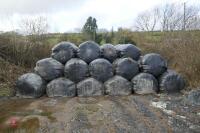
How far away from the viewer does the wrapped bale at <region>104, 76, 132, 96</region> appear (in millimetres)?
6926

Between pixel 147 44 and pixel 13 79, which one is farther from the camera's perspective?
pixel 147 44

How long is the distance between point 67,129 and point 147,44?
6756 mm

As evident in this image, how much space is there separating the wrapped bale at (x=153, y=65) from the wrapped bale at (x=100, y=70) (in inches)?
33.4

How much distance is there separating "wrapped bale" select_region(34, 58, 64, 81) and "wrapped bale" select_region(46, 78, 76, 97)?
17 cm

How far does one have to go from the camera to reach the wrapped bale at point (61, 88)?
6.87 meters

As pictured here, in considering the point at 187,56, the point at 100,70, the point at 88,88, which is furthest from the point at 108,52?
the point at 187,56

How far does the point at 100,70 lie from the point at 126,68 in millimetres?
617

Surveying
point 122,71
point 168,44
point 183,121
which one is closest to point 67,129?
point 183,121

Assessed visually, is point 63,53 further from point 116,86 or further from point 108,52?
point 116,86

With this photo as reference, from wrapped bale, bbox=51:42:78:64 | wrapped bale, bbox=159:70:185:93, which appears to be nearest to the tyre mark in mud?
wrapped bale, bbox=159:70:185:93

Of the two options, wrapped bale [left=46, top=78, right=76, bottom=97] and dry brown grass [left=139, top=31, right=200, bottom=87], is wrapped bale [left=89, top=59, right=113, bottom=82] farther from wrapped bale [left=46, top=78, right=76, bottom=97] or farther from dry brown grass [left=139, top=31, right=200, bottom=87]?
dry brown grass [left=139, top=31, right=200, bottom=87]

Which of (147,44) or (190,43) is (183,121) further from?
(147,44)

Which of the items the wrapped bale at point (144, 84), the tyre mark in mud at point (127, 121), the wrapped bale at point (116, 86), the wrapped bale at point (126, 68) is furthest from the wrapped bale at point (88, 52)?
the tyre mark in mud at point (127, 121)

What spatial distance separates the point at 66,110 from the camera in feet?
19.1
